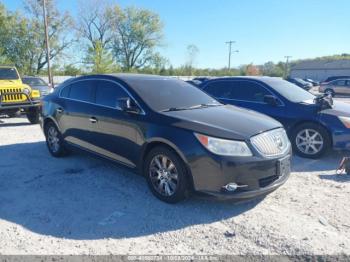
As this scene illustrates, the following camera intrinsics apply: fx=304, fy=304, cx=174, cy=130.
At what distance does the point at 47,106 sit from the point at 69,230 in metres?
3.60

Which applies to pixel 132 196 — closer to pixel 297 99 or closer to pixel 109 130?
pixel 109 130

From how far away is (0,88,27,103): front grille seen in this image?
9.65 metres

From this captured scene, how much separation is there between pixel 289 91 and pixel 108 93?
158 inches

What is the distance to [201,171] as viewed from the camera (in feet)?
11.5

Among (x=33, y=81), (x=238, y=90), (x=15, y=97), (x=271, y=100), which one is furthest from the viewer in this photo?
(x=33, y=81)

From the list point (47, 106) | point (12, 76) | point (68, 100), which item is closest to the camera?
point (68, 100)

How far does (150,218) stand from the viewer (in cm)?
357

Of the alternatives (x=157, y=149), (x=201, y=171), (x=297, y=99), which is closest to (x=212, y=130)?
(x=201, y=171)

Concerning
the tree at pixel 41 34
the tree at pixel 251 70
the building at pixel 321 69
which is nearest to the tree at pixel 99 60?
the tree at pixel 41 34

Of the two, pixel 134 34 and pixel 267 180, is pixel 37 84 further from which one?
pixel 134 34

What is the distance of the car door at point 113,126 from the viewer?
4.25 metres

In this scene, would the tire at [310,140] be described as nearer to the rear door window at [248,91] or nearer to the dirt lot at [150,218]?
the dirt lot at [150,218]

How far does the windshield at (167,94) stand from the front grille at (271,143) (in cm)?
123

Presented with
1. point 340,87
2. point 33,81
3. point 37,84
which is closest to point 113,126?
point 37,84
